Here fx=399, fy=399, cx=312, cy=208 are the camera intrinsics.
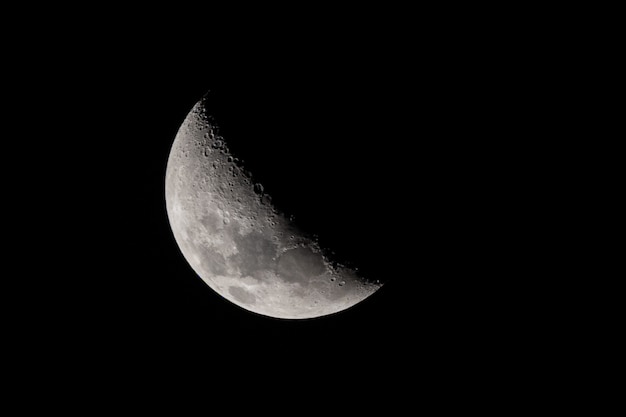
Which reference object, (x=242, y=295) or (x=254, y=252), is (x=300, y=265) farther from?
(x=242, y=295)

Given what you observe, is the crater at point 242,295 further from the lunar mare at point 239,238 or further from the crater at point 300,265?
the crater at point 300,265

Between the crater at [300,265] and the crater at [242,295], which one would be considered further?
the crater at [242,295]

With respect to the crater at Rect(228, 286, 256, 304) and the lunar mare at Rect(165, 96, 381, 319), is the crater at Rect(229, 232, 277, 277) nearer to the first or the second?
the lunar mare at Rect(165, 96, 381, 319)

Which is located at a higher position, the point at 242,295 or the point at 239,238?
the point at 239,238

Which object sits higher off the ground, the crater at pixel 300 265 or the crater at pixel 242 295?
the crater at pixel 300 265

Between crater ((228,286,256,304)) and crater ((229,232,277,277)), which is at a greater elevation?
crater ((229,232,277,277))

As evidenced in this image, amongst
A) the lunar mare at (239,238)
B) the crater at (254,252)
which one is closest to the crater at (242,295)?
the lunar mare at (239,238)

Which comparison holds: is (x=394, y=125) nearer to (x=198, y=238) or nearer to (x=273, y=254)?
(x=273, y=254)

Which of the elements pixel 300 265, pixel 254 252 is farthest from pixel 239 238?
pixel 300 265

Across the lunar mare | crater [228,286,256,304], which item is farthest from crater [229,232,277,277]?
crater [228,286,256,304]
